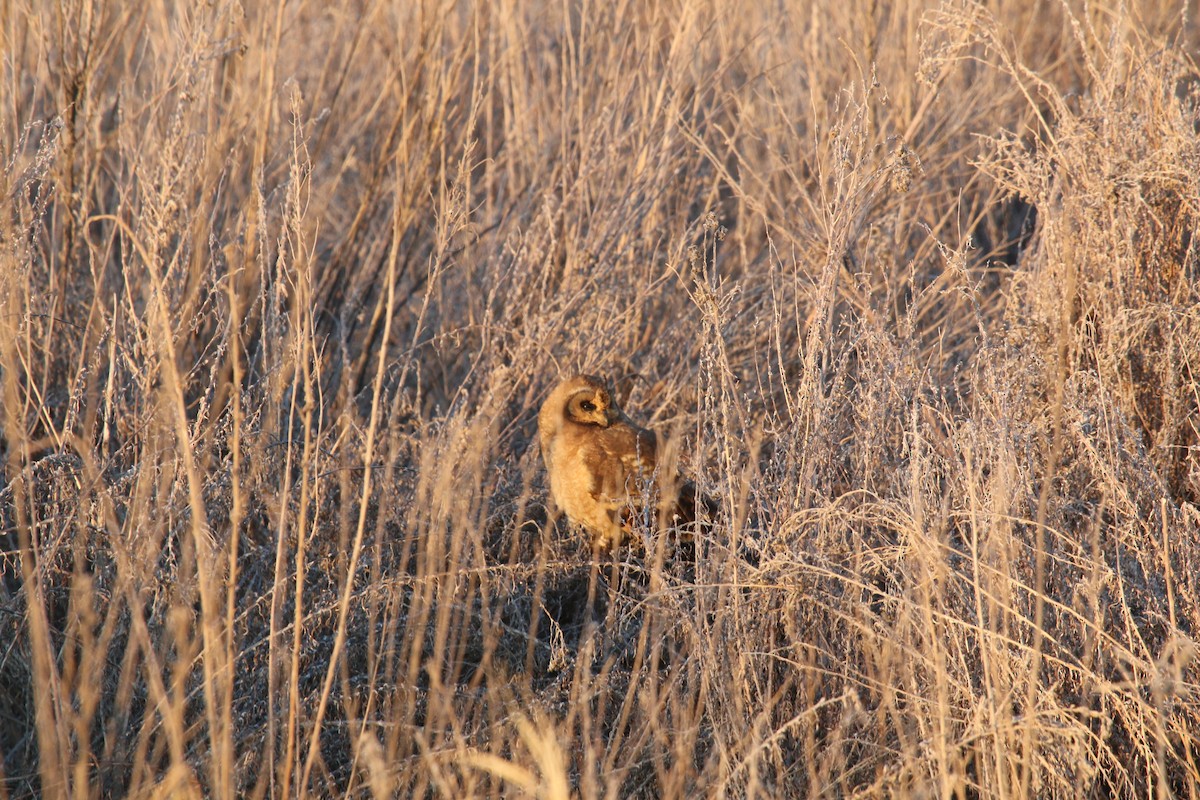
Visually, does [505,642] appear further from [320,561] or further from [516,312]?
[516,312]

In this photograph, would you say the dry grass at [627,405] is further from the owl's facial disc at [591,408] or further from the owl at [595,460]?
the owl's facial disc at [591,408]

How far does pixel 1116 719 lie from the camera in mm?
2553

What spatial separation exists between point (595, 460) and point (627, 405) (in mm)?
565

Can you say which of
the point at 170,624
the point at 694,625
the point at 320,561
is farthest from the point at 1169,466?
the point at 170,624

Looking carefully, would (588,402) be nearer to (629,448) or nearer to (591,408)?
(591,408)

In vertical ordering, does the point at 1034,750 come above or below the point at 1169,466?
below

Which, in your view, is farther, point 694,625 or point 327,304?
point 327,304

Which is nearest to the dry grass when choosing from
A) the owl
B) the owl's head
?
the owl

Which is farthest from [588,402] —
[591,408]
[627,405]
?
[627,405]

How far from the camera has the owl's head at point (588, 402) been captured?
3576 millimetres

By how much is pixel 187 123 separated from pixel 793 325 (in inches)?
81.8

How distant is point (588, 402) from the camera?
3592mm

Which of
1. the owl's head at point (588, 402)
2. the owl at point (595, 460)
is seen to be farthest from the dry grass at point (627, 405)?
the owl's head at point (588, 402)

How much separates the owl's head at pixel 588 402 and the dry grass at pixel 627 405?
242 mm
